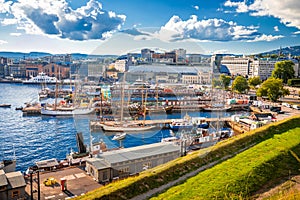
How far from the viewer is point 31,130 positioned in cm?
1303

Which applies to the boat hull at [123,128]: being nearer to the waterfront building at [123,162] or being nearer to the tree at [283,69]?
the waterfront building at [123,162]

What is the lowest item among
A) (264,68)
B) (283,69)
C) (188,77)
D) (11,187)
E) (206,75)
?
(11,187)

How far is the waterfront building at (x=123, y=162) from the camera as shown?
218 inches

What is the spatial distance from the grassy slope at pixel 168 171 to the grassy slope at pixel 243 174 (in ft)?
1.04

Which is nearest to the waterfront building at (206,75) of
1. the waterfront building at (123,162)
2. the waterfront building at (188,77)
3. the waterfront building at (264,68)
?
the waterfront building at (188,77)

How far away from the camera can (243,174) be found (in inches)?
158

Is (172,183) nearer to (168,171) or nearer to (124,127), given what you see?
(168,171)

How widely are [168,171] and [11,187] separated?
2.91 m

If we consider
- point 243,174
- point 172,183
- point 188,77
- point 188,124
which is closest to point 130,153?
point 172,183

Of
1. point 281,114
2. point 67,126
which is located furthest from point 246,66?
point 67,126

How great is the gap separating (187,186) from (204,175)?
497 mm

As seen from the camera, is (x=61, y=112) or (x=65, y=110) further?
(x=65, y=110)

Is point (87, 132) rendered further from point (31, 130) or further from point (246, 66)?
point (246, 66)

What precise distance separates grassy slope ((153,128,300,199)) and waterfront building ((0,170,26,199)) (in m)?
2.89
